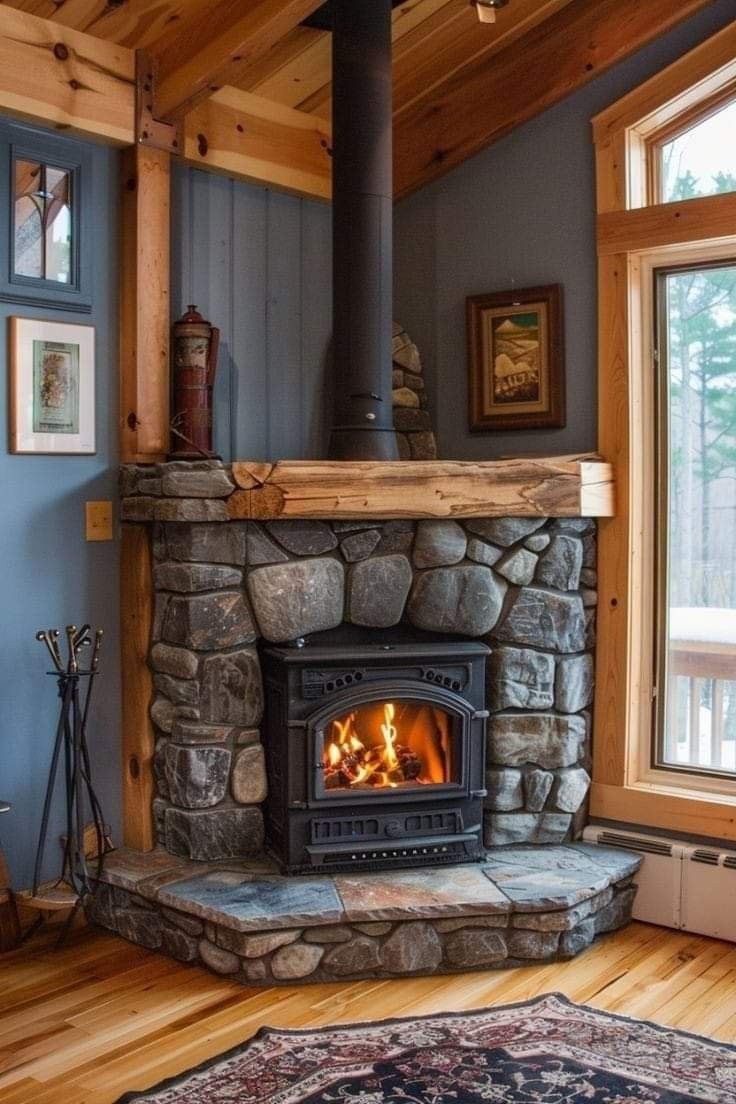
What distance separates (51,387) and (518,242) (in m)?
1.64

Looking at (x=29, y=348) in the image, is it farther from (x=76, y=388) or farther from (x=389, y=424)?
(x=389, y=424)

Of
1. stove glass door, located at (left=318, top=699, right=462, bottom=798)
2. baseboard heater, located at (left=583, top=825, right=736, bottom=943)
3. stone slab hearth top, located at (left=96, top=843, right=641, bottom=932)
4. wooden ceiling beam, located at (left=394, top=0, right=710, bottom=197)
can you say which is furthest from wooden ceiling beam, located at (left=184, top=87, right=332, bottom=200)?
baseboard heater, located at (left=583, top=825, right=736, bottom=943)

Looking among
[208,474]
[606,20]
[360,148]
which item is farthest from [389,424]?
[606,20]

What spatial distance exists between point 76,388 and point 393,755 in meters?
1.47

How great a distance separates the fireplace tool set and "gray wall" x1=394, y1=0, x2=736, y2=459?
1533 mm

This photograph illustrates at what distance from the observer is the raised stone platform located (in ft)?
10.1

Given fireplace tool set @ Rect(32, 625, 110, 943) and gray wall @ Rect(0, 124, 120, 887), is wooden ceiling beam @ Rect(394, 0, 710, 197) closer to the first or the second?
gray wall @ Rect(0, 124, 120, 887)

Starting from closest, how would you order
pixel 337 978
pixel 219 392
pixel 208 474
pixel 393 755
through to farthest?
pixel 337 978 < pixel 208 474 < pixel 393 755 < pixel 219 392

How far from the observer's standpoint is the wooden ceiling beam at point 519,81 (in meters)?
3.64

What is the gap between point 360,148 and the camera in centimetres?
352

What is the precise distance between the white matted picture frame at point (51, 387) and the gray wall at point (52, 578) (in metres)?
0.03

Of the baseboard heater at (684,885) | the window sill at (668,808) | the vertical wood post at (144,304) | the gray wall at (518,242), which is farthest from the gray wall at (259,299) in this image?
the baseboard heater at (684,885)

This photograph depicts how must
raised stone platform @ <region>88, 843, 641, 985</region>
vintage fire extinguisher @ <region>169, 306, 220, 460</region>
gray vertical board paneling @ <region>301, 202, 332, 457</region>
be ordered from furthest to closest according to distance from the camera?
1. gray vertical board paneling @ <region>301, 202, 332, 457</region>
2. vintage fire extinguisher @ <region>169, 306, 220, 460</region>
3. raised stone platform @ <region>88, 843, 641, 985</region>

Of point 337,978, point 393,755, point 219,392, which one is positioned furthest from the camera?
point 219,392
